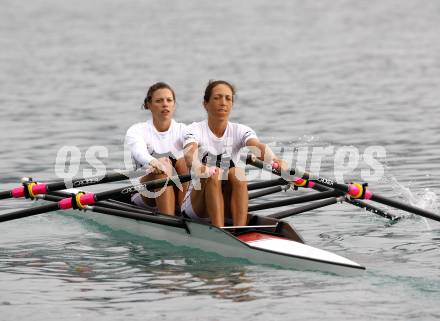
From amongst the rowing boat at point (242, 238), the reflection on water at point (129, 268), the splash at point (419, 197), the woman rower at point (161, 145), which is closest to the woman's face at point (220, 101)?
the woman rower at point (161, 145)

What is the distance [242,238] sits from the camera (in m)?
12.3

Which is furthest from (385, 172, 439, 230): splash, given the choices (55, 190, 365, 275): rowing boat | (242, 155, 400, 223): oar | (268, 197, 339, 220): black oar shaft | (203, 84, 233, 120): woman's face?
(203, 84, 233, 120): woman's face

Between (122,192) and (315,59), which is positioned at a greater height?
(315,59)

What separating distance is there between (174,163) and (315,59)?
26.1 metres

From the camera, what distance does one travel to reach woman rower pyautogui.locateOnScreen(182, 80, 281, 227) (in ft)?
40.1

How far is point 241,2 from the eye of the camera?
262 feet

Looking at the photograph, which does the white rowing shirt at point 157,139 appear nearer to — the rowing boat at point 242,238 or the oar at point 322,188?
the rowing boat at point 242,238

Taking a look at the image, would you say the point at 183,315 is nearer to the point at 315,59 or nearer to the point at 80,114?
the point at 80,114

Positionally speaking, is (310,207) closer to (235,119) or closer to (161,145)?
(161,145)

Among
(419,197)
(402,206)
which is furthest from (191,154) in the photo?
(419,197)

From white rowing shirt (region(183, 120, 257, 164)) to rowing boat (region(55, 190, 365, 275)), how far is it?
846 mm

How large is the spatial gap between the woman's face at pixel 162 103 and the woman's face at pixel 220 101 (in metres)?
1.21

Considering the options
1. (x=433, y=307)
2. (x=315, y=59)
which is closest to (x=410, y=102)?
(x=315, y=59)

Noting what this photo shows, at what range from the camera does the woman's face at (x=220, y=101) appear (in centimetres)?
1243
